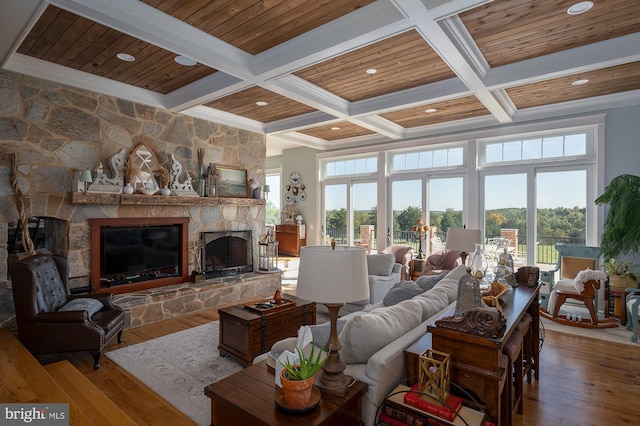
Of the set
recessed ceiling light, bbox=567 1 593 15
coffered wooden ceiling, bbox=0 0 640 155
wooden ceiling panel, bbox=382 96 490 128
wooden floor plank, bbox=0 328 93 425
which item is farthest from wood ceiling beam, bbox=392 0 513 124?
wooden floor plank, bbox=0 328 93 425

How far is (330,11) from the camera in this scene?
2820 millimetres

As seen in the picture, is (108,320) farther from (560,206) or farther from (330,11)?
(560,206)

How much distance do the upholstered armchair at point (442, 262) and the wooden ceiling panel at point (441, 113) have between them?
2258 millimetres

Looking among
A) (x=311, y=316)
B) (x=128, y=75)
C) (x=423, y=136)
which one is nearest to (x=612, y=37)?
(x=423, y=136)

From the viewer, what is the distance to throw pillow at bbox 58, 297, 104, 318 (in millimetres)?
3311

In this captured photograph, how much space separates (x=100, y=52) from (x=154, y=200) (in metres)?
1.87

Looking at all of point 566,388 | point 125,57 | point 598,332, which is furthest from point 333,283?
point 598,332

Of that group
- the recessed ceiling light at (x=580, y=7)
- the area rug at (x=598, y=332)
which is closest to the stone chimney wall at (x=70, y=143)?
the recessed ceiling light at (x=580, y=7)

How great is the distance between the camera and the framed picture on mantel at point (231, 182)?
582cm

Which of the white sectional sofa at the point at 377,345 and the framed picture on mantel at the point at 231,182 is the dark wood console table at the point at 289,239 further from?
the white sectional sofa at the point at 377,345

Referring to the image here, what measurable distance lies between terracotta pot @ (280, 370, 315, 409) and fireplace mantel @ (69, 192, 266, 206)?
382cm

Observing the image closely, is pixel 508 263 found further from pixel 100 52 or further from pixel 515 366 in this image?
pixel 100 52

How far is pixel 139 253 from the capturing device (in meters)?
4.86

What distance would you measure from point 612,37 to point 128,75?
5.16 metres
